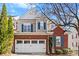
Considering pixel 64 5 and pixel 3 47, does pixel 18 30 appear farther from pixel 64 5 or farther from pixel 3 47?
pixel 64 5

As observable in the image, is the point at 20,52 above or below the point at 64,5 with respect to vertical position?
below

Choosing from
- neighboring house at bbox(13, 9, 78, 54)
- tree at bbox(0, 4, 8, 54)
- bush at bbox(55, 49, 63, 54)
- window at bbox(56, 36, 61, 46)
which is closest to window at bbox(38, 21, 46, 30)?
neighboring house at bbox(13, 9, 78, 54)

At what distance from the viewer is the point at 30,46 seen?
7324 millimetres

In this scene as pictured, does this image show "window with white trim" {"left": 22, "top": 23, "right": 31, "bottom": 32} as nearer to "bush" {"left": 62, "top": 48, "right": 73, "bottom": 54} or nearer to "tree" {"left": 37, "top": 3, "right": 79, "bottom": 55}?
"tree" {"left": 37, "top": 3, "right": 79, "bottom": 55}

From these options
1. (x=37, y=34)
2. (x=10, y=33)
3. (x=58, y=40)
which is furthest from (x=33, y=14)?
(x=58, y=40)

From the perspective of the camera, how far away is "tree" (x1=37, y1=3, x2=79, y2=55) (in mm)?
7234

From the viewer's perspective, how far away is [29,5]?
286 inches

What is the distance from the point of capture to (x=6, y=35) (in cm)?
727

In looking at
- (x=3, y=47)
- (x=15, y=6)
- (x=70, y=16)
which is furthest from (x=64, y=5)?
(x=3, y=47)

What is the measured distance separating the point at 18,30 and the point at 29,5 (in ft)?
1.56

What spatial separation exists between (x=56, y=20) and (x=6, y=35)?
91 centimetres

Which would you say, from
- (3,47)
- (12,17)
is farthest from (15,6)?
(3,47)

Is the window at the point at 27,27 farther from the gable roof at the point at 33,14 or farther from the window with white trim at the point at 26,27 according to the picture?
the gable roof at the point at 33,14

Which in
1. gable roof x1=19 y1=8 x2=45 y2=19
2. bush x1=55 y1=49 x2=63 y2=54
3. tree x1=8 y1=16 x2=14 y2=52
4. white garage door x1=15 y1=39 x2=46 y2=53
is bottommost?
Answer: bush x1=55 y1=49 x2=63 y2=54
